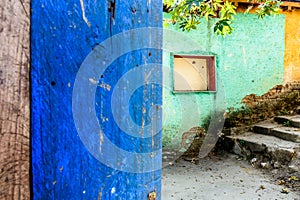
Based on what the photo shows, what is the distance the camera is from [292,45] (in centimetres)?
551

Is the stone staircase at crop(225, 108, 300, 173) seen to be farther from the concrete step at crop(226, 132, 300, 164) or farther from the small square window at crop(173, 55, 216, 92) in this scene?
the small square window at crop(173, 55, 216, 92)

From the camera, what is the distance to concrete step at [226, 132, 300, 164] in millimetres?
4051

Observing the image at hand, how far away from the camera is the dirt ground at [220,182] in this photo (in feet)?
10.8

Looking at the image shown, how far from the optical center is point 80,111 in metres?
0.52

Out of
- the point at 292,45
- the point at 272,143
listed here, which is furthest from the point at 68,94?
the point at 292,45

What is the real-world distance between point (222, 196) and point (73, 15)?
331 cm

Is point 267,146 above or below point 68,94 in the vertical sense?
below

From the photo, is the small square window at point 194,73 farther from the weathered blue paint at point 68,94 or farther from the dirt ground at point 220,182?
the weathered blue paint at point 68,94

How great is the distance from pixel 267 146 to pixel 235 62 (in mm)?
1799

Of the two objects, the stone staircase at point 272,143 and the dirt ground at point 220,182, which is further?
the stone staircase at point 272,143

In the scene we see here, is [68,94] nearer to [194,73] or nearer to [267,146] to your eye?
[267,146]

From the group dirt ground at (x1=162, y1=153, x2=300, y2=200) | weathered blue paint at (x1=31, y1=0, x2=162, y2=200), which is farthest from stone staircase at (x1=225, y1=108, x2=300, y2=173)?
weathered blue paint at (x1=31, y1=0, x2=162, y2=200)

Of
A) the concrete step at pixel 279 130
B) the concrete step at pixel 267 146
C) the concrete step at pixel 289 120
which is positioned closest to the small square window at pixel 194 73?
the concrete step at pixel 267 146

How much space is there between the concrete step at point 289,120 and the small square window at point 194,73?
5.09 ft
